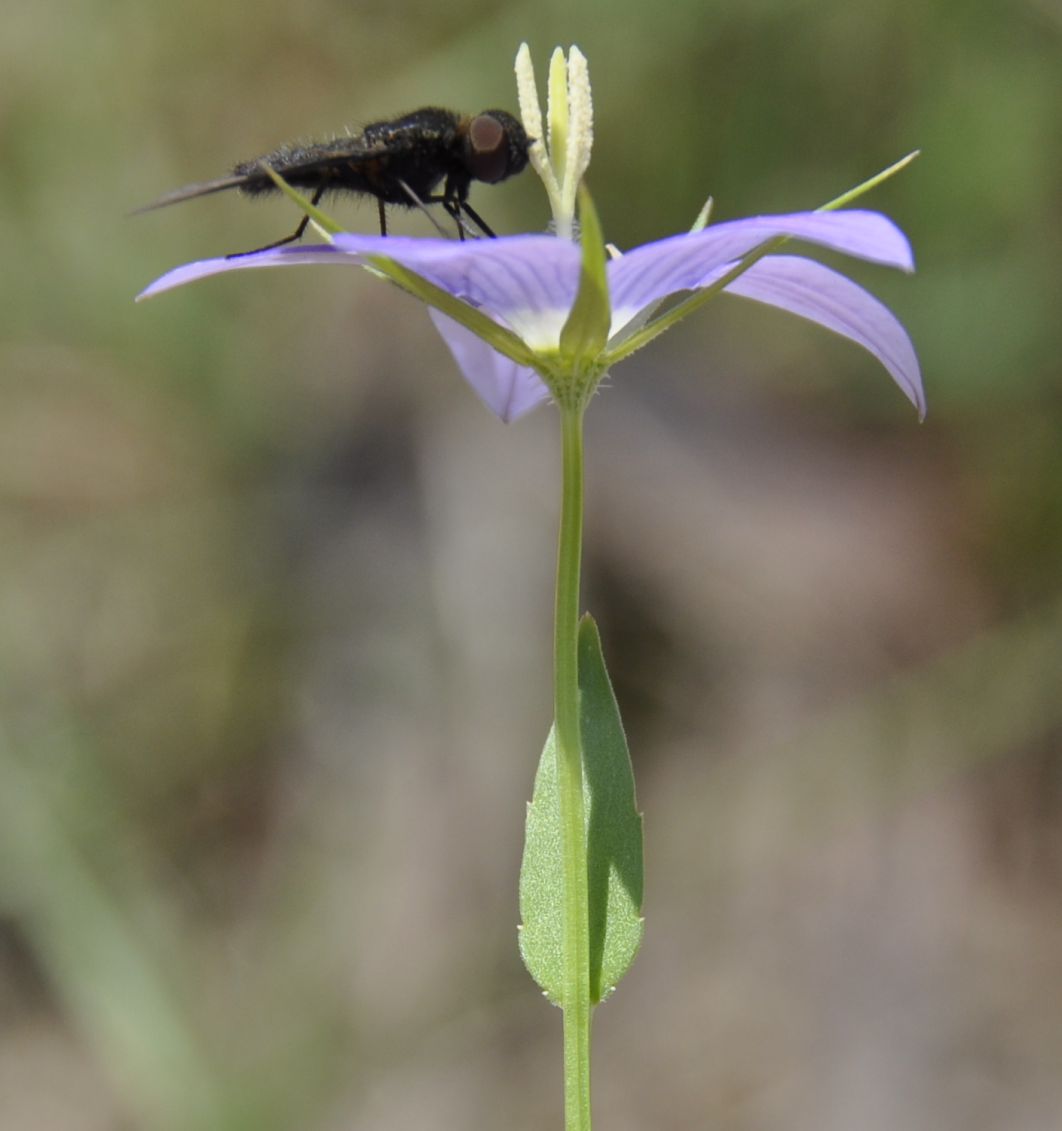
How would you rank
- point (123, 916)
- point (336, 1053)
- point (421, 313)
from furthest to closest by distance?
point (421, 313) < point (336, 1053) < point (123, 916)

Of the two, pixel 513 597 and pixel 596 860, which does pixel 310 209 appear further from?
pixel 513 597

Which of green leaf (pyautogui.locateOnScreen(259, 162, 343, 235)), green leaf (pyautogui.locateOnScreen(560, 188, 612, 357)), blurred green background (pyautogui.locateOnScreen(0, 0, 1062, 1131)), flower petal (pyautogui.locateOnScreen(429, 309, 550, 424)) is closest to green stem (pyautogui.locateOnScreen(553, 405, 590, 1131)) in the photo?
green leaf (pyautogui.locateOnScreen(560, 188, 612, 357))

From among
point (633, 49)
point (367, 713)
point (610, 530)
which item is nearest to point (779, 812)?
point (610, 530)

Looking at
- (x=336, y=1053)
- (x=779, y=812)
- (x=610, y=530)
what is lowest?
(x=336, y=1053)

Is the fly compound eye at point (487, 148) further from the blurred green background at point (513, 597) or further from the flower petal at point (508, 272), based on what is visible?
the blurred green background at point (513, 597)

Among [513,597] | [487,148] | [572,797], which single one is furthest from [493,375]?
[513,597]

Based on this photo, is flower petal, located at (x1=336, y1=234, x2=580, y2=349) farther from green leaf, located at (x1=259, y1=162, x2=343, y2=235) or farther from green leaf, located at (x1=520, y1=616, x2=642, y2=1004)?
green leaf, located at (x1=520, y1=616, x2=642, y2=1004)

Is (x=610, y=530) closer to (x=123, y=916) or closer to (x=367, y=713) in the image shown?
(x=367, y=713)
